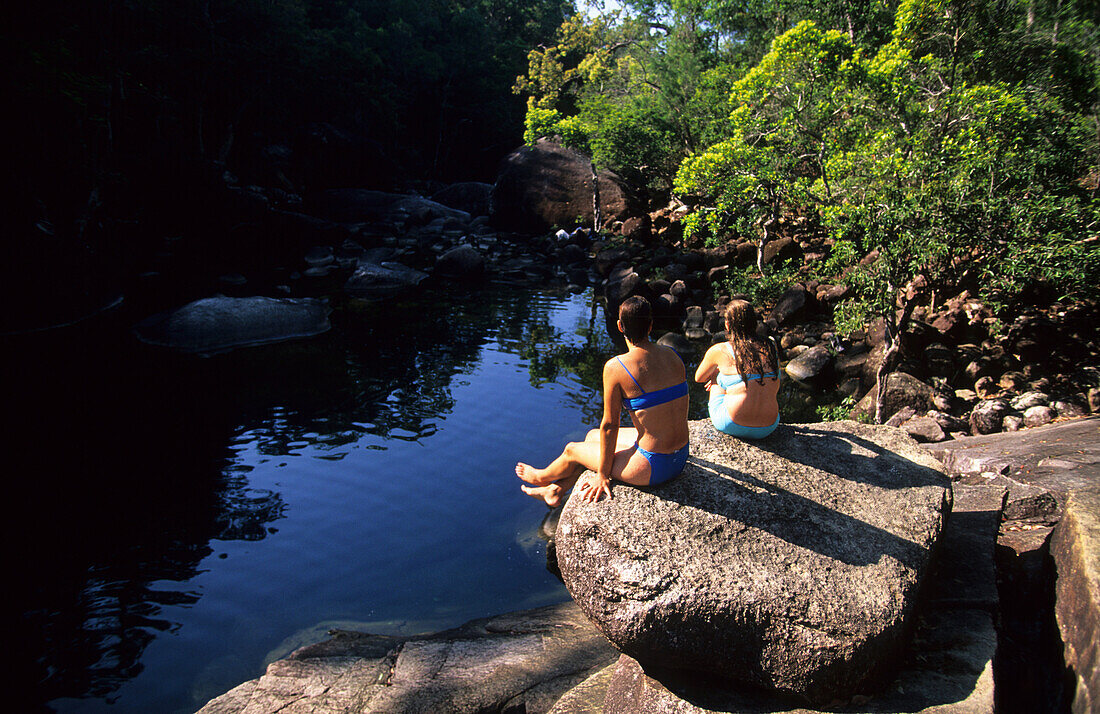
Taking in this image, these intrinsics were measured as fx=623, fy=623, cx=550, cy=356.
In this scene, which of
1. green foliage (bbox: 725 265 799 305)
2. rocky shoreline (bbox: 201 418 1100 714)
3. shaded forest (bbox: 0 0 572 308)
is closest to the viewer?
rocky shoreline (bbox: 201 418 1100 714)

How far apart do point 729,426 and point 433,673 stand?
9.73ft

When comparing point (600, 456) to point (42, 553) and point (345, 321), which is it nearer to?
point (42, 553)

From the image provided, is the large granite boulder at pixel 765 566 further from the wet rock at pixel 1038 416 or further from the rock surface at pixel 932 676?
the wet rock at pixel 1038 416

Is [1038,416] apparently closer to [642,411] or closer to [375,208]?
[642,411]

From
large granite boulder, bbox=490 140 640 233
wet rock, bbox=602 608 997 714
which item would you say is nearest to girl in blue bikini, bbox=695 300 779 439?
wet rock, bbox=602 608 997 714

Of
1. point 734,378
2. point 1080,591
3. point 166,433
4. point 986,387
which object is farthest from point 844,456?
point 166,433

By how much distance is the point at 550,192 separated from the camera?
2934 centimetres

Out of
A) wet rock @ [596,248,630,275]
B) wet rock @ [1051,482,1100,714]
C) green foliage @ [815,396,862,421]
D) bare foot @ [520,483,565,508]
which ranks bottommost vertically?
green foliage @ [815,396,862,421]

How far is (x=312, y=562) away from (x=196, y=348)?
8.52m

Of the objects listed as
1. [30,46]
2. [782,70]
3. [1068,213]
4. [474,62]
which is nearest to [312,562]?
[1068,213]

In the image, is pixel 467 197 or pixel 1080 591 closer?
pixel 1080 591

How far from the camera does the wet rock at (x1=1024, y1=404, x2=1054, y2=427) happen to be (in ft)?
27.8

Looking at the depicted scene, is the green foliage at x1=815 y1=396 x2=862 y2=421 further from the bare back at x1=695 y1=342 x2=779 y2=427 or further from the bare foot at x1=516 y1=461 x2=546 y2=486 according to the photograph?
the bare foot at x1=516 y1=461 x2=546 y2=486

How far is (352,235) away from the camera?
2766cm
